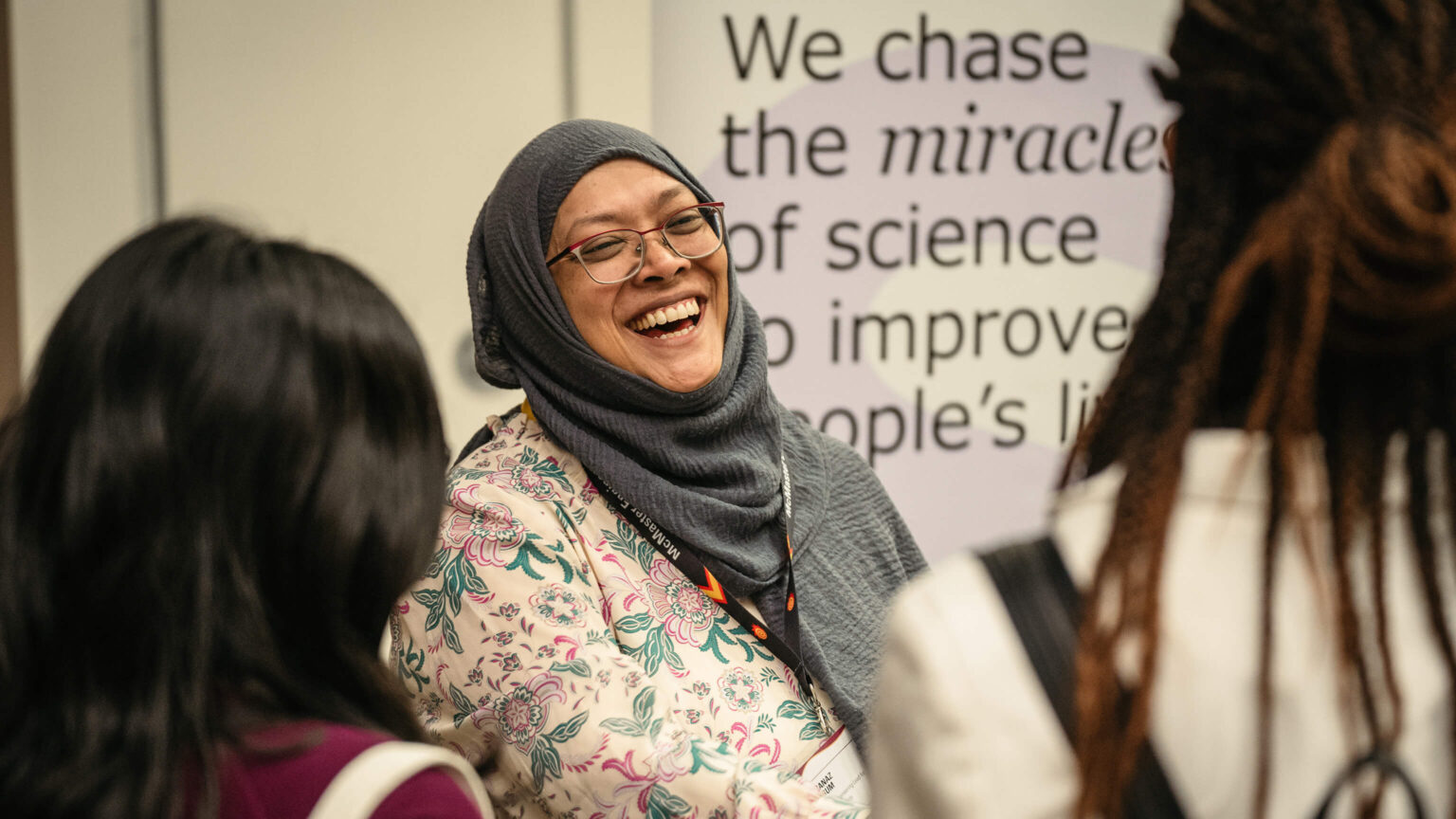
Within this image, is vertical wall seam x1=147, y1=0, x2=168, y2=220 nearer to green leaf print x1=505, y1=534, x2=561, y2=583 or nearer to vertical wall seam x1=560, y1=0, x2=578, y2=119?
vertical wall seam x1=560, y1=0, x2=578, y2=119

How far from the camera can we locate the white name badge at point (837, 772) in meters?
1.50

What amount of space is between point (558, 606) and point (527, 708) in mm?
130

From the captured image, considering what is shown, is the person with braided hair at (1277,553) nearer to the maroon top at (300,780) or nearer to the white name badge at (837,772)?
the maroon top at (300,780)

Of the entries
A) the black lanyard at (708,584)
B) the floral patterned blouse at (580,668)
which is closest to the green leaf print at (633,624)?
the floral patterned blouse at (580,668)

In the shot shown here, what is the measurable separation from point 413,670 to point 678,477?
0.46 meters

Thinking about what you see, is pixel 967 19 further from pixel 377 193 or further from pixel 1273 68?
pixel 1273 68

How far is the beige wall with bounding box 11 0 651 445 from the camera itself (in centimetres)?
245

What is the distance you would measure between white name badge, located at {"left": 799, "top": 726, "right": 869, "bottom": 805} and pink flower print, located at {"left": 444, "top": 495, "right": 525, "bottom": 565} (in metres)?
0.48

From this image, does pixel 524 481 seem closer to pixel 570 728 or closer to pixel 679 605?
pixel 679 605

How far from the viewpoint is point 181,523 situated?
793mm

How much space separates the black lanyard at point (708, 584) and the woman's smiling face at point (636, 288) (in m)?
0.21

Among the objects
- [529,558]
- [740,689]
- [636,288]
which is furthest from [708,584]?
[636,288]

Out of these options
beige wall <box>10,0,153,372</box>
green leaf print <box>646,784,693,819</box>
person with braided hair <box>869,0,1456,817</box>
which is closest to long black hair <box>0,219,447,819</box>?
person with braided hair <box>869,0,1456,817</box>

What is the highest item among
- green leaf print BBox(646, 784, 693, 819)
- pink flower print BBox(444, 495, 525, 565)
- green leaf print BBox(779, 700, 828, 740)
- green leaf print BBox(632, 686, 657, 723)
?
pink flower print BBox(444, 495, 525, 565)
